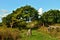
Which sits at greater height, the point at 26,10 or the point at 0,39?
the point at 26,10

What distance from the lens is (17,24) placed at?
1475 inches

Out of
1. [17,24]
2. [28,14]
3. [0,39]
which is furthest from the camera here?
[28,14]

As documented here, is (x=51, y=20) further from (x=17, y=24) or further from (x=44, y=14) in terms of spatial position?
(x=17, y=24)

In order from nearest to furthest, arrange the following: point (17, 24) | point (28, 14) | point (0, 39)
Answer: point (0, 39) < point (17, 24) < point (28, 14)

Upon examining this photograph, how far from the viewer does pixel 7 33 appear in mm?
12789

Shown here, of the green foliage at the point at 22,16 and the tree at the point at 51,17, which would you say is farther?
the tree at the point at 51,17

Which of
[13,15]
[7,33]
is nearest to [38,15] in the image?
[13,15]

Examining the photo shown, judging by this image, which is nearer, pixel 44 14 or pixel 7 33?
pixel 7 33

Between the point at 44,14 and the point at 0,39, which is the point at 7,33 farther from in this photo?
the point at 44,14

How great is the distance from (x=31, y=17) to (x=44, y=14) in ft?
9.84

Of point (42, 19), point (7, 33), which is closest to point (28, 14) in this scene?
point (42, 19)

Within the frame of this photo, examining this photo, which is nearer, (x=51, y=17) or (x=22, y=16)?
(x=22, y=16)

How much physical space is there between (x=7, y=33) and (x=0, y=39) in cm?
78

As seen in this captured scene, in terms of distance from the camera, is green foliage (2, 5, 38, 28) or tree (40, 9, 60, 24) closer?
green foliage (2, 5, 38, 28)
